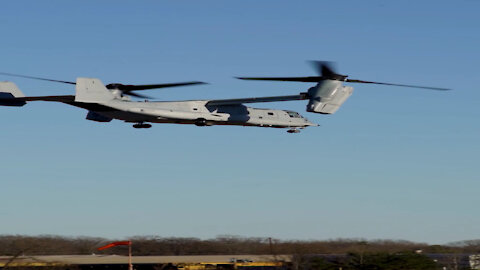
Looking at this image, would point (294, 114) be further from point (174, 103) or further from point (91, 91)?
point (91, 91)

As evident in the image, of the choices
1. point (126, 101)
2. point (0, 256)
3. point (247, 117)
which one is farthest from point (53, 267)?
point (247, 117)

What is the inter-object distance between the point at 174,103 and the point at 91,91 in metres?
7.16

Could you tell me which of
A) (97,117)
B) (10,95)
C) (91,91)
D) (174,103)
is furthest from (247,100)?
(10,95)

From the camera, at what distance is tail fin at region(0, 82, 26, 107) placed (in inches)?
2717

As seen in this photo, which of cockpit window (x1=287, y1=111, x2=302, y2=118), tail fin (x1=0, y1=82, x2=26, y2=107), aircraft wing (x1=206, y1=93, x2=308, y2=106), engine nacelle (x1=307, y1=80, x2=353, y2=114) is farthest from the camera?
cockpit window (x1=287, y1=111, x2=302, y2=118)

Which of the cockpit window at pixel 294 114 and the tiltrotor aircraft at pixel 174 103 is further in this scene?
the cockpit window at pixel 294 114

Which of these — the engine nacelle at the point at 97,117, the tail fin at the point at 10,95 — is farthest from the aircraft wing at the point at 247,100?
the tail fin at the point at 10,95

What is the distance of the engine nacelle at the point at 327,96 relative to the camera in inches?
2559

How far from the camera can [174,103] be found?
6869 cm

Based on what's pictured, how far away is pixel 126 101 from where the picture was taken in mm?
67500

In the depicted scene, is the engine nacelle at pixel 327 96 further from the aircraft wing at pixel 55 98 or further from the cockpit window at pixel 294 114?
the aircraft wing at pixel 55 98

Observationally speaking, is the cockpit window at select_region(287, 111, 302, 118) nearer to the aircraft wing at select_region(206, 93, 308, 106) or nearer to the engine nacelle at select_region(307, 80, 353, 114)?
the aircraft wing at select_region(206, 93, 308, 106)

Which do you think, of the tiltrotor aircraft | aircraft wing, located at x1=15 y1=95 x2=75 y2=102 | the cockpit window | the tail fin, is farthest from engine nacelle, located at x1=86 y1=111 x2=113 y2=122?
the cockpit window

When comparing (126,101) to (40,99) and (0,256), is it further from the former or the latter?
(0,256)
